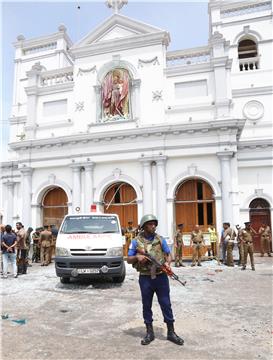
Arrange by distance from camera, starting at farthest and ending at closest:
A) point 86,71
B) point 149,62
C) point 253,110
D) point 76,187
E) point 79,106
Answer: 1. point 253,110
2. point 86,71
3. point 79,106
4. point 149,62
5. point 76,187

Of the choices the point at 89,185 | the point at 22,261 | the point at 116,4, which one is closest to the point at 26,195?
the point at 89,185

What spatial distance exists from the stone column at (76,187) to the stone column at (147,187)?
11.0 feet

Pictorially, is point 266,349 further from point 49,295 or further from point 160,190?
point 160,190

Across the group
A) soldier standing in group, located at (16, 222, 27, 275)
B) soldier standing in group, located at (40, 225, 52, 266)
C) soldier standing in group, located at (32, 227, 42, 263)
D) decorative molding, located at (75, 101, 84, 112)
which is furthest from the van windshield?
decorative molding, located at (75, 101, 84, 112)

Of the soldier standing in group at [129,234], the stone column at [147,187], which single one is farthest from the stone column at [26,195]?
the stone column at [147,187]

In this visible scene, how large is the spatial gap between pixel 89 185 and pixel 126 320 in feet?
37.0

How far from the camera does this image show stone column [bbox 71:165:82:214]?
55.9 feet

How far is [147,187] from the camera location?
16.1 meters

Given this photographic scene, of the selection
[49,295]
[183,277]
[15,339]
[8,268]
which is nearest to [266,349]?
[15,339]

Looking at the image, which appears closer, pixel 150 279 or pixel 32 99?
pixel 150 279

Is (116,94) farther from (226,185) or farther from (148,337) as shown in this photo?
(148,337)

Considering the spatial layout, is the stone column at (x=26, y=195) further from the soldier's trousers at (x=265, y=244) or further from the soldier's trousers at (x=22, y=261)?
the soldier's trousers at (x=265, y=244)

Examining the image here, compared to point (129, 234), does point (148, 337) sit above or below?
below

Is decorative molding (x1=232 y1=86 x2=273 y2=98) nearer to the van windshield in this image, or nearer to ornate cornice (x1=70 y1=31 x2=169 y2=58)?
ornate cornice (x1=70 y1=31 x2=169 y2=58)
